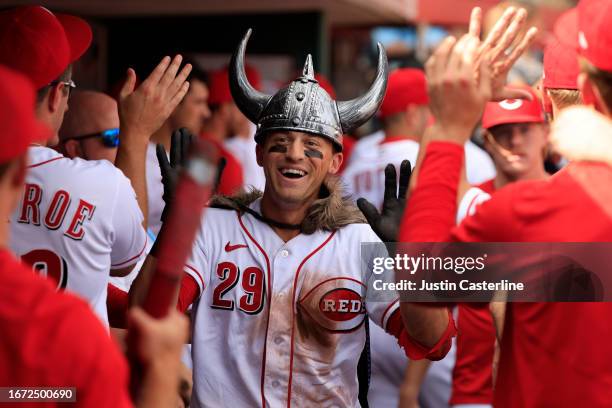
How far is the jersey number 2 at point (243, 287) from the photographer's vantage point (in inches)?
139

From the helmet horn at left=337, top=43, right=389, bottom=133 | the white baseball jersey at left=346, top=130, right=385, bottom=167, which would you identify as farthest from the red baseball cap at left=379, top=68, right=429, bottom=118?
the helmet horn at left=337, top=43, right=389, bottom=133

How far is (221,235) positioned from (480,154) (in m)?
3.79

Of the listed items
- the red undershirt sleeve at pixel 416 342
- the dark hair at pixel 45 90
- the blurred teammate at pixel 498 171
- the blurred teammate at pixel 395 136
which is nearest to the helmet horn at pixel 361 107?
the red undershirt sleeve at pixel 416 342

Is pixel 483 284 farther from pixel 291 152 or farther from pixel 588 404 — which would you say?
pixel 291 152

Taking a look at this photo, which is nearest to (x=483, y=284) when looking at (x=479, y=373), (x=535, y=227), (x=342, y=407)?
(x=535, y=227)

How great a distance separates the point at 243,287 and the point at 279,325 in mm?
193

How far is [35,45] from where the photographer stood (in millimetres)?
3201

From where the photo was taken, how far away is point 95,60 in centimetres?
870

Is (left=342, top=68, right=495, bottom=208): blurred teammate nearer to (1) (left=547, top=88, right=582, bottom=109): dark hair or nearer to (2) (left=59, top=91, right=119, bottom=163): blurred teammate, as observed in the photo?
(2) (left=59, top=91, right=119, bottom=163): blurred teammate

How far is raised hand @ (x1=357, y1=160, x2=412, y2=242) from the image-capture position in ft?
10.2

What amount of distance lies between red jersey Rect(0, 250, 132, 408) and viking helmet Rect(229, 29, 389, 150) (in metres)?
1.79

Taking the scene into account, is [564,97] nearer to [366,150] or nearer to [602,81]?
[602,81]

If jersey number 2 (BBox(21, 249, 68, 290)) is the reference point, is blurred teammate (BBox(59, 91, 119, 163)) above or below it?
above

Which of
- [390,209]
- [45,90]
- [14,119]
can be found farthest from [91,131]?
[14,119]
